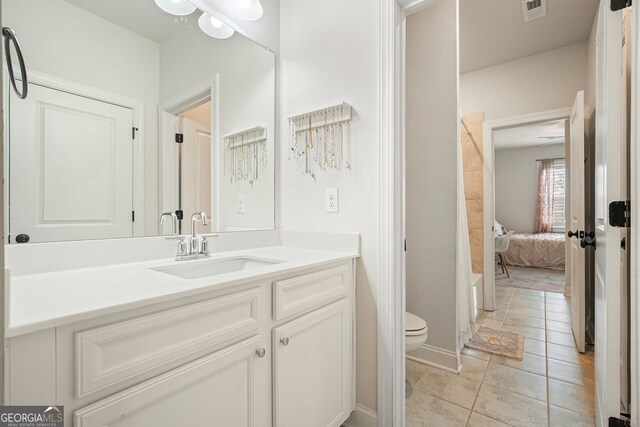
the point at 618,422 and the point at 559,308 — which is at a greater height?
the point at 618,422

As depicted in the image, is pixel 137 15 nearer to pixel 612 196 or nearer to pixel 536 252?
pixel 612 196

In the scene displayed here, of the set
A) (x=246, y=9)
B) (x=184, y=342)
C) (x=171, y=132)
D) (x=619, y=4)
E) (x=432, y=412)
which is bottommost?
(x=432, y=412)

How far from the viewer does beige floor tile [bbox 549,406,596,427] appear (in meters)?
1.60

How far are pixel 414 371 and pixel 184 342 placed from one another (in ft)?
5.73

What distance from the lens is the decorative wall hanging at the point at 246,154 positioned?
1784 mm

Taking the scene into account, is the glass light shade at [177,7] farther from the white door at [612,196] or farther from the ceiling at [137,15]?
the white door at [612,196]

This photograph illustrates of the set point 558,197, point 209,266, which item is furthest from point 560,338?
point 558,197

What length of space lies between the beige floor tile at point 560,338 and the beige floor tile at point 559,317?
0.40 metres

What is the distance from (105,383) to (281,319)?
0.56 m

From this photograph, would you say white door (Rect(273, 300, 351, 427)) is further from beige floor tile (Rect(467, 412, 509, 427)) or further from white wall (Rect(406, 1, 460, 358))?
white wall (Rect(406, 1, 460, 358))

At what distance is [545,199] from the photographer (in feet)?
22.6

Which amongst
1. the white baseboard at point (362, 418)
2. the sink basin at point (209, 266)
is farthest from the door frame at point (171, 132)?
the white baseboard at point (362, 418)

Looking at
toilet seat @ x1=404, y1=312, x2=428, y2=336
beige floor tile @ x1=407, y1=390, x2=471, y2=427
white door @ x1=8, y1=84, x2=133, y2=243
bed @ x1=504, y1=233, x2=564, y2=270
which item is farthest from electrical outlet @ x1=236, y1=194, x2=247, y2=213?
bed @ x1=504, y1=233, x2=564, y2=270

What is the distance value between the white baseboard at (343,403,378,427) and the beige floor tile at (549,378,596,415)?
41.1 inches
